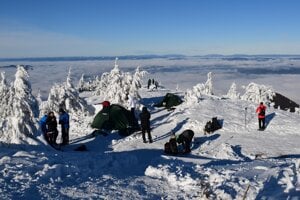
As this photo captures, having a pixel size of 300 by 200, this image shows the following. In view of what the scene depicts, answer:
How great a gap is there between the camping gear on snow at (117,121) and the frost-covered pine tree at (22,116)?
497cm

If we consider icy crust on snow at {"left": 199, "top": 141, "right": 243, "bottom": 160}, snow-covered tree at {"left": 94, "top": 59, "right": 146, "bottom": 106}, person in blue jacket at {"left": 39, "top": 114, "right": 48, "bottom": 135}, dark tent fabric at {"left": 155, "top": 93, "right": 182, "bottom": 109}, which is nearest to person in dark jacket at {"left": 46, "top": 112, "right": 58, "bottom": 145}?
person in blue jacket at {"left": 39, "top": 114, "right": 48, "bottom": 135}

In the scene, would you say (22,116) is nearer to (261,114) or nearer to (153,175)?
(153,175)

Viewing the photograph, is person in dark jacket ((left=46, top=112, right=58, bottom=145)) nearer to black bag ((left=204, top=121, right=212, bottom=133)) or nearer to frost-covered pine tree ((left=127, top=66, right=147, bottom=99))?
black bag ((left=204, top=121, right=212, bottom=133))

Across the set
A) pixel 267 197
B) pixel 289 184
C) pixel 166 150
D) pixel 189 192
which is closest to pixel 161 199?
pixel 189 192

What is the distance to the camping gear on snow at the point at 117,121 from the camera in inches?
874

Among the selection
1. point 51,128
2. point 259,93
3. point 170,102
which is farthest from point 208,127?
point 259,93

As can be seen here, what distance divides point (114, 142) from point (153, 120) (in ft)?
15.1

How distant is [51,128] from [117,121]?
15.5 feet

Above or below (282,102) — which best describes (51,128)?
above

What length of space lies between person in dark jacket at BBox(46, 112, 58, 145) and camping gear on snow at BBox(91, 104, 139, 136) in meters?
4.28

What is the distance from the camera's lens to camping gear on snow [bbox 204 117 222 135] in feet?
67.7

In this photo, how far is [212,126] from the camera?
20828mm

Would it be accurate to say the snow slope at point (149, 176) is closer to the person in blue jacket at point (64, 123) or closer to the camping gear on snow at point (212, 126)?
the camping gear on snow at point (212, 126)

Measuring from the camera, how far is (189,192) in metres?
9.45
